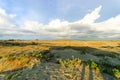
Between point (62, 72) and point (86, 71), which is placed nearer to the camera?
point (62, 72)

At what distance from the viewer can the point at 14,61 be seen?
2056 centimetres

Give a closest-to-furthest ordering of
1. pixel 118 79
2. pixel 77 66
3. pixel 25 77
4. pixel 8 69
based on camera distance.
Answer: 1. pixel 25 77
2. pixel 118 79
3. pixel 77 66
4. pixel 8 69

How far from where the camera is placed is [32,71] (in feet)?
47.8

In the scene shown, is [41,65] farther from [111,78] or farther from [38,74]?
[111,78]

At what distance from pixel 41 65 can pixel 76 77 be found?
3.39 meters

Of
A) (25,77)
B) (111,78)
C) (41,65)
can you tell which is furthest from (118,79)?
(25,77)

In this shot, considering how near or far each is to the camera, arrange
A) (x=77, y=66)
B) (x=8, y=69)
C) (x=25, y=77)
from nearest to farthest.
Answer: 1. (x=25, y=77)
2. (x=77, y=66)
3. (x=8, y=69)

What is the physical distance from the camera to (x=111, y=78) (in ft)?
50.7

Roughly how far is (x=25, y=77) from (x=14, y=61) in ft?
25.0

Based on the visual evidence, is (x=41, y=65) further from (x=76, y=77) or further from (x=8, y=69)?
(x=8, y=69)

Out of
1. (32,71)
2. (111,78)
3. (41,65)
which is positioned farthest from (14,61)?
(111,78)

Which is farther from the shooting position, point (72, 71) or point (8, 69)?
point (8, 69)

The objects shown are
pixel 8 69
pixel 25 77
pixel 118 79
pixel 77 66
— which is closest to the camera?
pixel 25 77

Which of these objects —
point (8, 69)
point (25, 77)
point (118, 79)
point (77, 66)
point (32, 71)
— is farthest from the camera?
point (8, 69)
